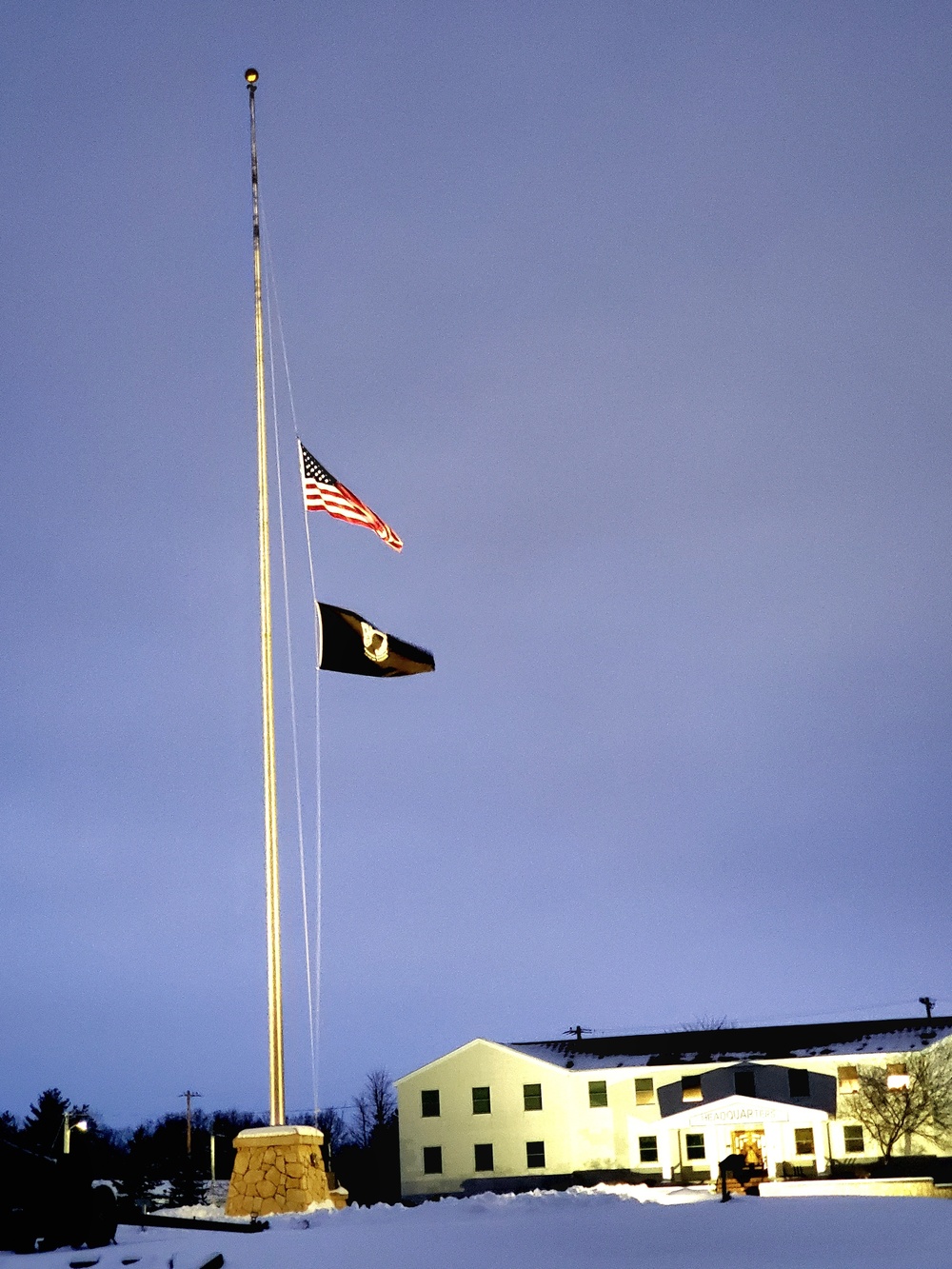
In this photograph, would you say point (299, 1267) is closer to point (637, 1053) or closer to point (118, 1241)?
point (118, 1241)

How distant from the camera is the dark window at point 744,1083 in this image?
5369 centimetres

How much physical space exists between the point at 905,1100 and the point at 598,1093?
39.4 feet

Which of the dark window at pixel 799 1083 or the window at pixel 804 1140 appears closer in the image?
the dark window at pixel 799 1083

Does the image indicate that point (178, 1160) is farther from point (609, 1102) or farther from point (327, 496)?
point (327, 496)

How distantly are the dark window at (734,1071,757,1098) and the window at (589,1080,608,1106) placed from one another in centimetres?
609

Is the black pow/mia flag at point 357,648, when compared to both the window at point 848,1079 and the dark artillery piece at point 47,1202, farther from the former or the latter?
the window at point 848,1079

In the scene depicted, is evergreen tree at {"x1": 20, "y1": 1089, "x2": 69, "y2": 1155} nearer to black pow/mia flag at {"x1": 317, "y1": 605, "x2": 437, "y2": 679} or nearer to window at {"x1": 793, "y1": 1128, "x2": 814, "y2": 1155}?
window at {"x1": 793, "y1": 1128, "x2": 814, "y2": 1155}

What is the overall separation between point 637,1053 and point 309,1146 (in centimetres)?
4259

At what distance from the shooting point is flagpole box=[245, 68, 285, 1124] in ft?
67.2

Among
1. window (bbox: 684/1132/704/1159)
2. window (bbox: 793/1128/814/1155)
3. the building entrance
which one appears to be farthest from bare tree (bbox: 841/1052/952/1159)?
window (bbox: 684/1132/704/1159)

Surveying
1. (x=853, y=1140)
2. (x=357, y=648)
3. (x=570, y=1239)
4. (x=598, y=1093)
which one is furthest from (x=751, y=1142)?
(x=570, y=1239)

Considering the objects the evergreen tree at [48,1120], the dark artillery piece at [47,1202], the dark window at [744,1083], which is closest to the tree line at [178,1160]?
the evergreen tree at [48,1120]

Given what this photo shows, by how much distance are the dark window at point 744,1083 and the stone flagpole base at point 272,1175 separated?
36.4 meters

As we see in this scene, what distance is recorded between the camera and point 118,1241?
17.0m
